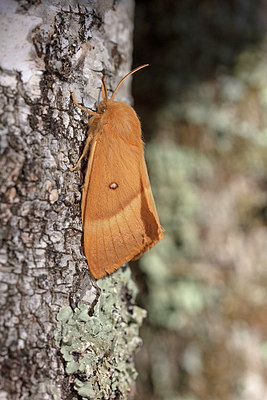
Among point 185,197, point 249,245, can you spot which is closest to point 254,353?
point 249,245

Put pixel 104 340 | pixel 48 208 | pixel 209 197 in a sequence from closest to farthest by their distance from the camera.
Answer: pixel 48 208 → pixel 104 340 → pixel 209 197

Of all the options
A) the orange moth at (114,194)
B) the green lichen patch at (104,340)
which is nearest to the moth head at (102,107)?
the orange moth at (114,194)

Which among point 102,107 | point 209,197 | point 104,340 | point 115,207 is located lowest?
point 209,197

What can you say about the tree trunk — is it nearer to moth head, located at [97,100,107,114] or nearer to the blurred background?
moth head, located at [97,100,107,114]

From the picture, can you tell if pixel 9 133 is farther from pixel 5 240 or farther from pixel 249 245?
pixel 249 245

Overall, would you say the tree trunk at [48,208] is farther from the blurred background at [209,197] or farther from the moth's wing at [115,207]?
the blurred background at [209,197]

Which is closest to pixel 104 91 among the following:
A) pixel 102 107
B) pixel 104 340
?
pixel 102 107

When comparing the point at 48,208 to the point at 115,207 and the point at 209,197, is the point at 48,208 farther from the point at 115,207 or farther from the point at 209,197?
the point at 209,197
